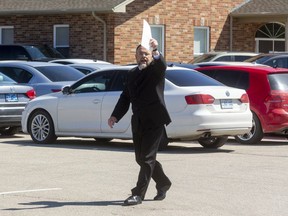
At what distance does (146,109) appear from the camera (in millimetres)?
10516

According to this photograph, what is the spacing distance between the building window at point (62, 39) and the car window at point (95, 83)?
16.2 metres

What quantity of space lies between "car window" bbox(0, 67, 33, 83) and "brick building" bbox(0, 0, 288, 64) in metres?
10.2

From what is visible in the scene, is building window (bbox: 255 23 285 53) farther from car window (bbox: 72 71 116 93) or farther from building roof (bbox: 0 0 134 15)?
car window (bbox: 72 71 116 93)

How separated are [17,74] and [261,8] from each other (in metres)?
15.5

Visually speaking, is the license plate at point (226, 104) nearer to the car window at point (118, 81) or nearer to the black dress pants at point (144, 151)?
the car window at point (118, 81)

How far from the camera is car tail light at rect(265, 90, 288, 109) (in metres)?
17.9

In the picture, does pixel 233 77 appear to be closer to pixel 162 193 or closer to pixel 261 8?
pixel 162 193

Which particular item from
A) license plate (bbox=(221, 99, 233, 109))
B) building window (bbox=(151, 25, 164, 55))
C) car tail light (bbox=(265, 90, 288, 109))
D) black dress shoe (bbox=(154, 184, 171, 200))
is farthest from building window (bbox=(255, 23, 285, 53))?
black dress shoe (bbox=(154, 184, 171, 200))

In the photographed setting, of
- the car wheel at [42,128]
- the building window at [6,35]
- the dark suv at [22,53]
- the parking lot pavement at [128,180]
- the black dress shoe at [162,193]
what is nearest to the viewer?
the parking lot pavement at [128,180]

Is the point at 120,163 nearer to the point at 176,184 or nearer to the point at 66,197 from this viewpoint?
the point at 176,184

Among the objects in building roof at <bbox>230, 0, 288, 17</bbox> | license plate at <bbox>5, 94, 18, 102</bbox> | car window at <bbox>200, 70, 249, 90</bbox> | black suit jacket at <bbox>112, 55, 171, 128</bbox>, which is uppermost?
building roof at <bbox>230, 0, 288, 17</bbox>

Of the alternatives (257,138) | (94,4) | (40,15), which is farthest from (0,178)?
(40,15)

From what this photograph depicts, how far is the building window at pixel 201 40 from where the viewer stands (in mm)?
34969

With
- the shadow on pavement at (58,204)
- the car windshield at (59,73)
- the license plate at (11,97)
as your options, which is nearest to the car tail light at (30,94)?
the license plate at (11,97)
